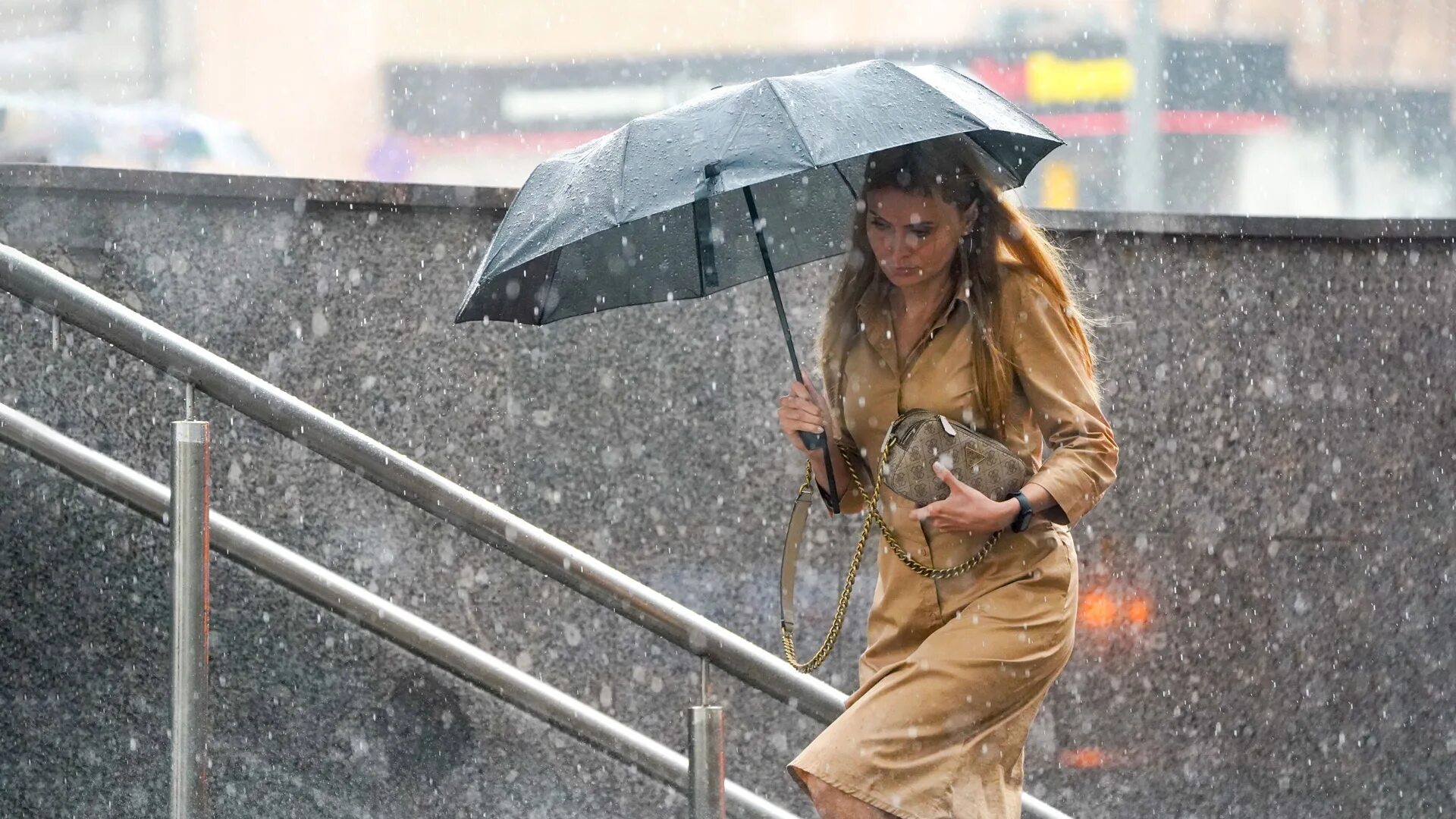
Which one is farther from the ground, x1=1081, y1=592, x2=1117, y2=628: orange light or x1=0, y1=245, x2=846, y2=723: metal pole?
x1=0, y1=245, x2=846, y2=723: metal pole

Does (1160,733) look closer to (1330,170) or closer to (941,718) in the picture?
(941,718)

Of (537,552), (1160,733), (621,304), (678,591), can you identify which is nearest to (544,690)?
(537,552)

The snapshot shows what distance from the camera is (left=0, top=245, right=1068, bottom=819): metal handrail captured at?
3.05m

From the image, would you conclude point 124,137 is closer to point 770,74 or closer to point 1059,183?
point 770,74

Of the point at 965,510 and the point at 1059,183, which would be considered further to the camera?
the point at 1059,183

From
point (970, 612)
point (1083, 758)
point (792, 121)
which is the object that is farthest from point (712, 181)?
point (1083, 758)

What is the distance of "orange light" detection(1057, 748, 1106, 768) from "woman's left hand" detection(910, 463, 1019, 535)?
7.36ft

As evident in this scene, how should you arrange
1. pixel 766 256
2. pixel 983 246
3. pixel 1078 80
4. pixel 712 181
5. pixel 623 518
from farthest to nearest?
pixel 1078 80 < pixel 623 518 < pixel 766 256 < pixel 983 246 < pixel 712 181

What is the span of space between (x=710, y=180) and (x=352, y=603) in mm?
1176

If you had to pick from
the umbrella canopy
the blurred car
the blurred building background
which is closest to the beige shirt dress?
the umbrella canopy

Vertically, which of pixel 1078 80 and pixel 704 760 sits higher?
pixel 1078 80

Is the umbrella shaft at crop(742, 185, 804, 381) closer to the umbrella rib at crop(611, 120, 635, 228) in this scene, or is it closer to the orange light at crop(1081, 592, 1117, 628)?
the umbrella rib at crop(611, 120, 635, 228)

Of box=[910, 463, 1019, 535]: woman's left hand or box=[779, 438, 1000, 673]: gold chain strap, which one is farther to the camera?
box=[779, 438, 1000, 673]: gold chain strap

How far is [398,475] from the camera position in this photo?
3148 mm
